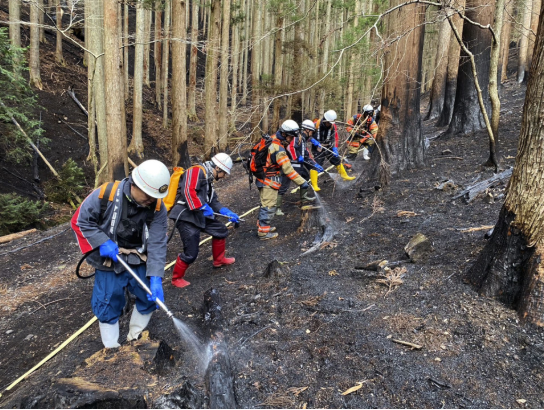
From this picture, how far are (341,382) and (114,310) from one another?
2.24 metres

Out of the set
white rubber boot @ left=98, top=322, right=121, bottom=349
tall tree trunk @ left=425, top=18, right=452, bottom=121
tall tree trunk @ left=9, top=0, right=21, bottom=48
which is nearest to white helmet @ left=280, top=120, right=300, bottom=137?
white rubber boot @ left=98, top=322, right=121, bottom=349

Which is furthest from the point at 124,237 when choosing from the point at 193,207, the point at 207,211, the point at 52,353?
the point at 207,211

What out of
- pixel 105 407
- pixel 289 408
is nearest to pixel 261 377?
pixel 289 408

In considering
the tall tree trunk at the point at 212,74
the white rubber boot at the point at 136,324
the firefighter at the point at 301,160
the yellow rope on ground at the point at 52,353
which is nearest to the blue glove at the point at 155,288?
the white rubber boot at the point at 136,324

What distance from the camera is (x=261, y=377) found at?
9.90 ft

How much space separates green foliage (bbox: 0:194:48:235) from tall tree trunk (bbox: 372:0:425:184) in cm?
815

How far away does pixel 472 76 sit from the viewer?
28.8ft

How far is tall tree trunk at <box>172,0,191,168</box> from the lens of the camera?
10.9 m

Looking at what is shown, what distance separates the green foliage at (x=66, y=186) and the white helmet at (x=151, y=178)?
8776mm

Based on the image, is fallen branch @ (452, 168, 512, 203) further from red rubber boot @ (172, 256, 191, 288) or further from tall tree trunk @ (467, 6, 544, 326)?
red rubber boot @ (172, 256, 191, 288)

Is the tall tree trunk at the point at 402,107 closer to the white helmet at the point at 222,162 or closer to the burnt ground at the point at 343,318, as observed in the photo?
the burnt ground at the point at 343,318

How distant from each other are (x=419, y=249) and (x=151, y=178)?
3.14 metres

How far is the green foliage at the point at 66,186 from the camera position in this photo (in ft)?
35.4

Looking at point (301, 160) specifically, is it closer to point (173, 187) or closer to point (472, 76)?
point (173, 187)
